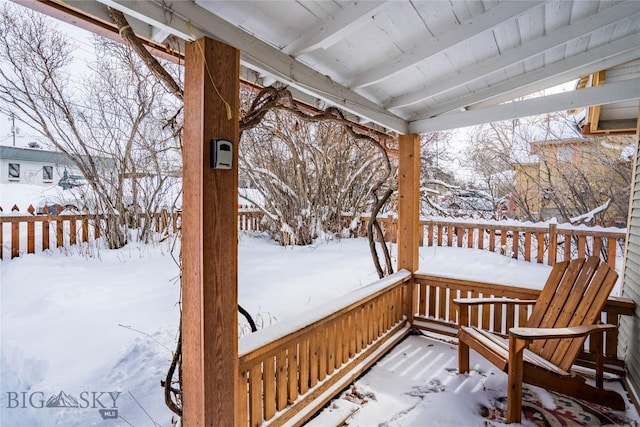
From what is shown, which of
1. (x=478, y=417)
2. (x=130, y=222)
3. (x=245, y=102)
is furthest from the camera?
(x=130, y=222)

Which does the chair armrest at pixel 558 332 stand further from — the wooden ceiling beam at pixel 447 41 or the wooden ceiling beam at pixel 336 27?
the wooden ceiling beam at pixel 336 27

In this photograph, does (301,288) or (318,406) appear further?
(301,288)

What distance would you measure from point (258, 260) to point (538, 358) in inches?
144

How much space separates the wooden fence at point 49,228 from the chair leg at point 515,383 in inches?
137

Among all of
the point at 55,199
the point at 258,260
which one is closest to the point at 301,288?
the point at 258,260

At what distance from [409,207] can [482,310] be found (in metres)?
1.17

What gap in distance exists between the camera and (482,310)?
2.93m

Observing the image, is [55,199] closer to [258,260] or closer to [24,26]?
[24,26]

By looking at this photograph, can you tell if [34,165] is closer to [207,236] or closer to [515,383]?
[207,236]

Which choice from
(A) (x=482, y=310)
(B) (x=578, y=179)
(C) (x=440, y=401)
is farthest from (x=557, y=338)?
(B) (x=578, y=179)

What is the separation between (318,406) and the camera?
2.05 metres

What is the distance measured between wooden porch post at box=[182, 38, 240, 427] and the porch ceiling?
15cm

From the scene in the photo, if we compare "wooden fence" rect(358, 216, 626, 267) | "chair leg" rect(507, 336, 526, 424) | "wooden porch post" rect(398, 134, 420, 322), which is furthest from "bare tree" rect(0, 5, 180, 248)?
"chair leg" rect(507, 336, 526, 424)

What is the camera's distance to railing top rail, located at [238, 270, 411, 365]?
1601 mm
